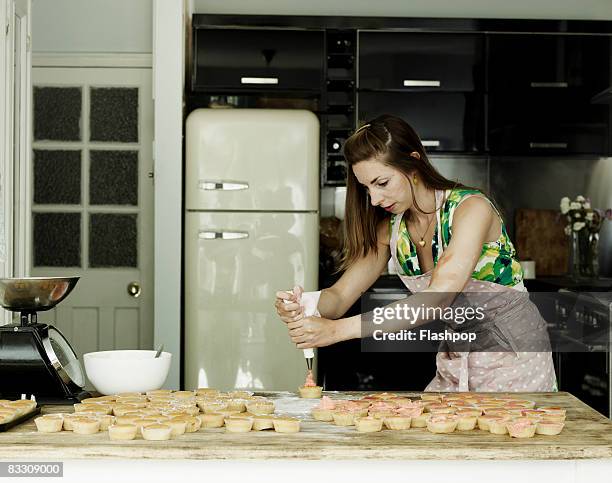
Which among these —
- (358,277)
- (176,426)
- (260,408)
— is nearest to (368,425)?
(260,408)

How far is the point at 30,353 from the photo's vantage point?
2010 mm

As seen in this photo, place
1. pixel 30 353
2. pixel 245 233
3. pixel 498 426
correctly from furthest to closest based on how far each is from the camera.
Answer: pixel 245 233 < pixel 30 353 < pixel 498 426

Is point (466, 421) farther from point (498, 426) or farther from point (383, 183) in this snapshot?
point (383, 183)

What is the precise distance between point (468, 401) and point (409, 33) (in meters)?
2.92

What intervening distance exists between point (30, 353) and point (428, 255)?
3.93 feet

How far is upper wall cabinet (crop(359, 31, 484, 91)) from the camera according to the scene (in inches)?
177

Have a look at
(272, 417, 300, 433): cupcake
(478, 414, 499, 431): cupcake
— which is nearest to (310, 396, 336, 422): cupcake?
(272, 417, 300, 433): cupcake

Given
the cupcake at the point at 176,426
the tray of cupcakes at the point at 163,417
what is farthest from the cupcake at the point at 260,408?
the cupcake at the point at 176,426

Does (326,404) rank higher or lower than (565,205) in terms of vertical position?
lower

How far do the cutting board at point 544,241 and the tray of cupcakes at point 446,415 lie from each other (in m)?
2.91

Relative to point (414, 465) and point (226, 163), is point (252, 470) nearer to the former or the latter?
point (414, 465)

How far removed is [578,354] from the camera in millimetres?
4199

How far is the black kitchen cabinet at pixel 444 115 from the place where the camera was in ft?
14.9

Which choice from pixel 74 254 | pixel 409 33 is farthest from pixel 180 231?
pixel 409 33
